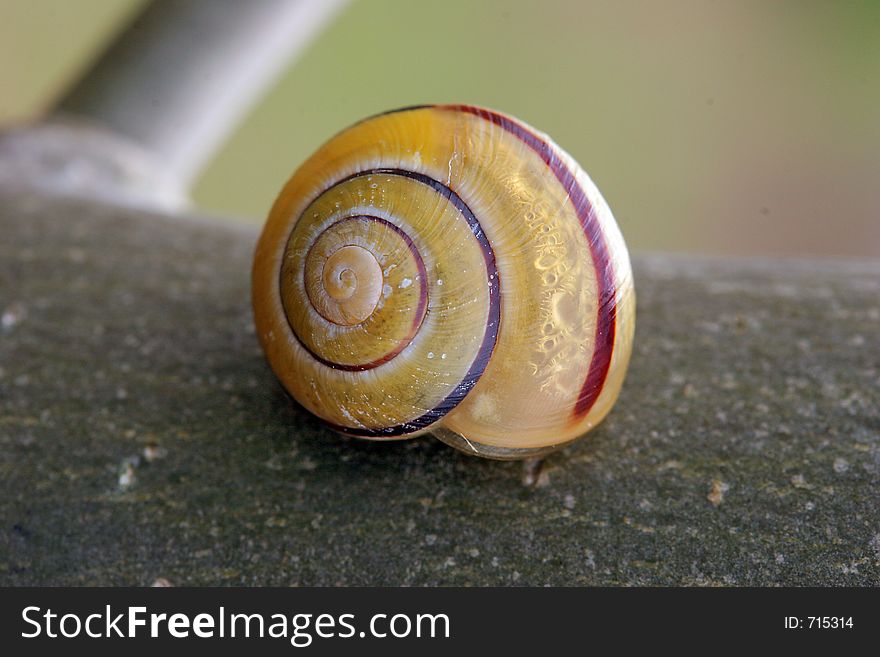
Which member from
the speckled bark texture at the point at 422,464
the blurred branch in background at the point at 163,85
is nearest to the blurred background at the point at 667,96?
the blurred branch in background at the point at 163,85

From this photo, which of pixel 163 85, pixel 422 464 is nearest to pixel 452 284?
pixel 422 464

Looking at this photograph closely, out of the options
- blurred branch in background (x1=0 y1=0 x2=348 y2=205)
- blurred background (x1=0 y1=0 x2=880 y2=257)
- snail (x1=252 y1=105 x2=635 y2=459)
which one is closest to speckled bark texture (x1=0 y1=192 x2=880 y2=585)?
snail (x1=252 y1=105 x2=635 y2=459)

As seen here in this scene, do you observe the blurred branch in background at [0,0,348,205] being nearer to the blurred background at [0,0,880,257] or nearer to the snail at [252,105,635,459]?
the snail at [252,105,635,459]

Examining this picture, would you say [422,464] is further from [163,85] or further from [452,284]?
[163,85]

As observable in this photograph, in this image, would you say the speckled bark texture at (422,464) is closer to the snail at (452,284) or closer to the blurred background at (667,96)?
the snail at (452,284)
